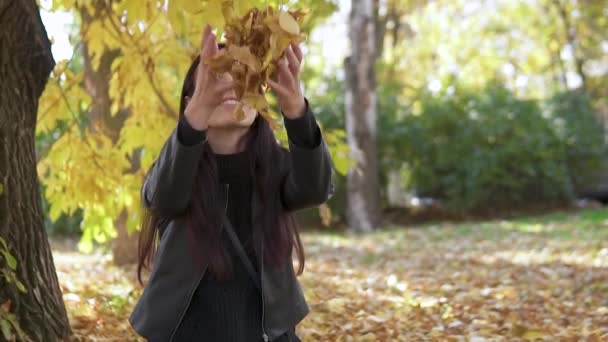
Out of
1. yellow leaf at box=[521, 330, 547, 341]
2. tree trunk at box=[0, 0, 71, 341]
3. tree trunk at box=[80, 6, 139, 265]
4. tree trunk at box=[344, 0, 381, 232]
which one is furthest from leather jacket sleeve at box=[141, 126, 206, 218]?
tree trunk at box=[344, 0, 381, 232]

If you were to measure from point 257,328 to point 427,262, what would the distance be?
5.45 meters

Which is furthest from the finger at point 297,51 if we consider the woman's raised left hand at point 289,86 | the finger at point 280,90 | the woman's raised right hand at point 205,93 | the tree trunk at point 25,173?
the tree trunk at point 25,173

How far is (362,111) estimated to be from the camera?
37.9 feet

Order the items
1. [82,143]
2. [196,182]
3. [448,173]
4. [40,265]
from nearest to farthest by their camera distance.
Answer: [196,182] → [40,265] → [82,143] → [448,173]

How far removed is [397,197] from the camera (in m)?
15.2

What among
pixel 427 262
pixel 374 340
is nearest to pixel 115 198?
pixel 374 340

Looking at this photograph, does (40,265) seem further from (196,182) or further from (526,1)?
(526,1)

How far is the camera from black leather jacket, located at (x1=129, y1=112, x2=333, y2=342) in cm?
213

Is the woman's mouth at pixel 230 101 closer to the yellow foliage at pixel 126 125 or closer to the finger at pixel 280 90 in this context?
the finger at pixel 280 90

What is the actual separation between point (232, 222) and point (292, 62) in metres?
0.58

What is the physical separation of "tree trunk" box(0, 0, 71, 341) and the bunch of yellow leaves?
1.35 metres

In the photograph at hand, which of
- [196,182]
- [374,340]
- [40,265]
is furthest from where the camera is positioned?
[374,340]

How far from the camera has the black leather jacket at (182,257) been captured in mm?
2133

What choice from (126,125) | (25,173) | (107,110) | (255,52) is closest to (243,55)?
(255,52)
